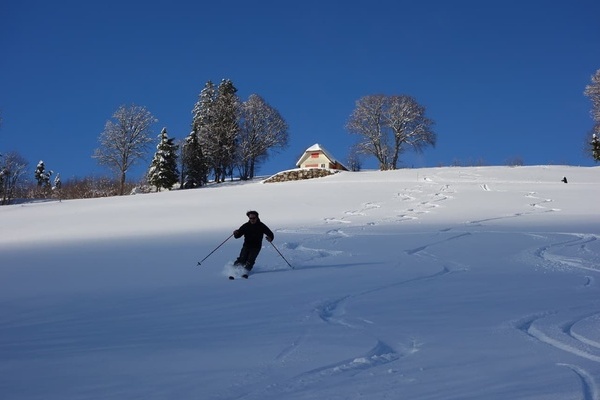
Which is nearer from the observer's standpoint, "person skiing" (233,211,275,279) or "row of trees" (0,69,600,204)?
"person skiing" (233,211,275,279)

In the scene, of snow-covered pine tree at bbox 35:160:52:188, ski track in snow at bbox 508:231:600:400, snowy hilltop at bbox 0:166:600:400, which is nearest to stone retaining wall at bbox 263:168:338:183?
snowy hilltop at bbox 0:166:600:400

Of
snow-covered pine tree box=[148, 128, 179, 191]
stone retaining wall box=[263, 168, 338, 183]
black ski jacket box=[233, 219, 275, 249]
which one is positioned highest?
snow-covered pine tree box=[148, 128, 179, 191]

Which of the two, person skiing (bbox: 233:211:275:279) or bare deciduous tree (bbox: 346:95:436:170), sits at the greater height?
bare deciduous tree (bbox: 346:95:436:170)

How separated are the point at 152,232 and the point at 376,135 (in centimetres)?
4495

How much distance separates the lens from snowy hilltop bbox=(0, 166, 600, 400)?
3.22 m

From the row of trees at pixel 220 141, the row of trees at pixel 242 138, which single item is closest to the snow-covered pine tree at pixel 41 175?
the row of trees at pixel 242 138

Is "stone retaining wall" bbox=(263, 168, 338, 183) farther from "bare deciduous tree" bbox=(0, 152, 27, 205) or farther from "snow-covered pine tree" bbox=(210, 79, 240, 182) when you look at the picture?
"bare deciduous tree" bbox=(0, 152, 27, 205)

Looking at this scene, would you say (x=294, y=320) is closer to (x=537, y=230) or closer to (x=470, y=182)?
(x=537, y=230)

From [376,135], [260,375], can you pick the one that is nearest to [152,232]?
[260,375]

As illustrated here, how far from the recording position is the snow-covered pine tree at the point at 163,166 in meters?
50.6

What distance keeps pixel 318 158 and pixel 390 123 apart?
14.4 m

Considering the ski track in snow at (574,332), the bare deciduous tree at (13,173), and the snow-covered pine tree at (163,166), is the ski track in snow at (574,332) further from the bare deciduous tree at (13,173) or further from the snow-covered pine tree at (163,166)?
the bare deciduous tree at (13,173)

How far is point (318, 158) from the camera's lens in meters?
67.6

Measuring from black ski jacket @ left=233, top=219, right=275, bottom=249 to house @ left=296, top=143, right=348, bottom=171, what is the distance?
2268 inches
